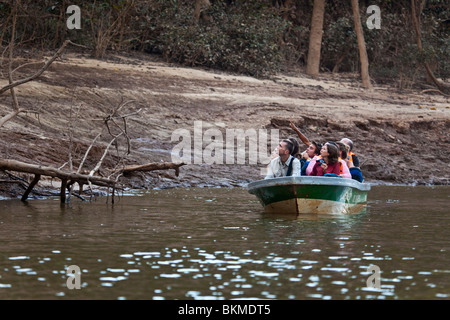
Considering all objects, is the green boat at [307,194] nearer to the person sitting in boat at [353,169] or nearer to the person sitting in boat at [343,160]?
the person sitting in boat at [343,160]

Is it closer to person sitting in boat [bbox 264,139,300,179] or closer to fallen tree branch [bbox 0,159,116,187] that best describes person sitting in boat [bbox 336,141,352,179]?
person sitting in boat [bbox 264,139,300,179]

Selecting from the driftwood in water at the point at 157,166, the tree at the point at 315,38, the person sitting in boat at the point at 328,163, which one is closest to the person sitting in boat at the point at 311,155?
the person sitting in boat at the point at 328,163

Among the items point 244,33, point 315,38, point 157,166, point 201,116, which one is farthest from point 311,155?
point 315,38

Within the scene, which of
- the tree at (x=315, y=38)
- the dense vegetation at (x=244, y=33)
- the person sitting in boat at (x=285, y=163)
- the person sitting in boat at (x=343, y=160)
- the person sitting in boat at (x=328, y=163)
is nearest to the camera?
the person sitting in boat at (x=328, y=163)

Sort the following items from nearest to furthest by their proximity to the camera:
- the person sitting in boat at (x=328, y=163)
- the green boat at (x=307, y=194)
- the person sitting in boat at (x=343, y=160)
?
the green boat at (x=307, y=194) < the person sitting in boat at (x=328, y=163) < the person sitting in boat at (x=343, y=160)

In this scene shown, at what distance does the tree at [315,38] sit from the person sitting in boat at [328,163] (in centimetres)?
1778

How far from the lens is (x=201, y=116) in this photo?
23.3 m

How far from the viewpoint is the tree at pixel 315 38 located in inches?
1252

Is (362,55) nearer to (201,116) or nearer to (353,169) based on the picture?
(201,116)

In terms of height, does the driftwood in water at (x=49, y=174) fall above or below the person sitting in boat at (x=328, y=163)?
below

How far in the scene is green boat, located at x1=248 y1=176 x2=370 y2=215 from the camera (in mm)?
13539
